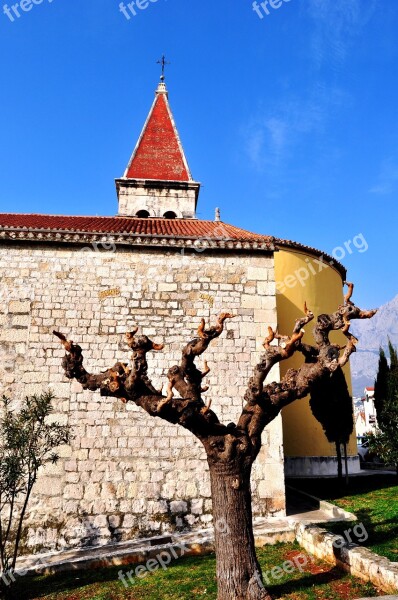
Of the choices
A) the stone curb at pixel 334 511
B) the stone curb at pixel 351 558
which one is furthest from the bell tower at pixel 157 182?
the stone curb at pixel 351 558

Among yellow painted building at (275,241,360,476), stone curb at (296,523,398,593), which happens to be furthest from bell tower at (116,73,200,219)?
stone curb at (296,523,398,593)

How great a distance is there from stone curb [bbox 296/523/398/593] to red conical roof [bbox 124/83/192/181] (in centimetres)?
1584

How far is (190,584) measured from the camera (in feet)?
22.5

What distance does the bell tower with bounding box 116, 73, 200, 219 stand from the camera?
19812 mm

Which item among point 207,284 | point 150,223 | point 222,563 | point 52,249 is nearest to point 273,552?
point 222,563

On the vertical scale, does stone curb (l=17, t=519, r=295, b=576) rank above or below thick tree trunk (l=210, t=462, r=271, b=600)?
below

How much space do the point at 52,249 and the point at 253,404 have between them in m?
7.13

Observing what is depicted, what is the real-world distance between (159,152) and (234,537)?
18.4 meters

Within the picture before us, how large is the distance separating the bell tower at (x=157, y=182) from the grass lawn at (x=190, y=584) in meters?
14.2

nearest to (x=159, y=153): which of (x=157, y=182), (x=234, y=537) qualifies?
(x=157, y=182)

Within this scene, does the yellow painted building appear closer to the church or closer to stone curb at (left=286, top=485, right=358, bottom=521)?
stone curb at (left=286, top=485, right=358, bottom=521)

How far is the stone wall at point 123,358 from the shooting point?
33.1ft

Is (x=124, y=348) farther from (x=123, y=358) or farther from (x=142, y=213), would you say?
(x=142, y=213)

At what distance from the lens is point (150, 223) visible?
14453 millimetres
